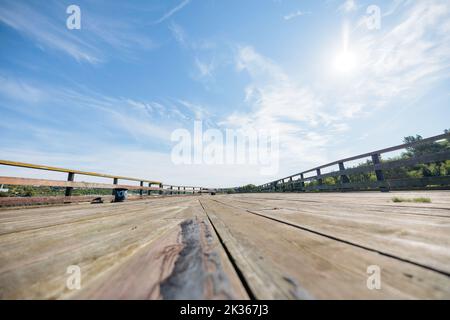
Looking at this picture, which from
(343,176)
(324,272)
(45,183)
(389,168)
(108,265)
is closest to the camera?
(324,272)

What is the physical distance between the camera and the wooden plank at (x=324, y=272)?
499 millimetres

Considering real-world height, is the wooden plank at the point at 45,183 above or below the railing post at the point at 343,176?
below

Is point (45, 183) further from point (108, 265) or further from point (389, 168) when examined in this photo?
point (389, 168)

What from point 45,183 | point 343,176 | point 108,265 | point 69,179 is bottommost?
point 108,265

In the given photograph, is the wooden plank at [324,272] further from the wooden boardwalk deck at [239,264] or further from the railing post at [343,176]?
the railing post at [343,176]

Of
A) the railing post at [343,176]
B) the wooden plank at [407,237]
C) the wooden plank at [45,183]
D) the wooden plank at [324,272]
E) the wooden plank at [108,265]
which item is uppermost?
the railing post at [343,176]

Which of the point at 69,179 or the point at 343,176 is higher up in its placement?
the point at 343,176

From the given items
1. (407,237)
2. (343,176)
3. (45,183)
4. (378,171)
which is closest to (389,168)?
(378,171)

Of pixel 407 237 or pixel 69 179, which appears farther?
pixel 69 179

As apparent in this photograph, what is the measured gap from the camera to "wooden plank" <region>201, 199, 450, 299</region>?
1.64ft

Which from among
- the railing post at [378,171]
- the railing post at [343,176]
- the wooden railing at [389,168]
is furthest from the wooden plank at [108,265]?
the railing post at [343,176]

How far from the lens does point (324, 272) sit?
2.01 feet

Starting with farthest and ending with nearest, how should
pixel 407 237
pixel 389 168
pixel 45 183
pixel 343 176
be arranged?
1. pixel 343 176
2. pixel 389 168
3. pixel 45 183
4. pixel 407 237
